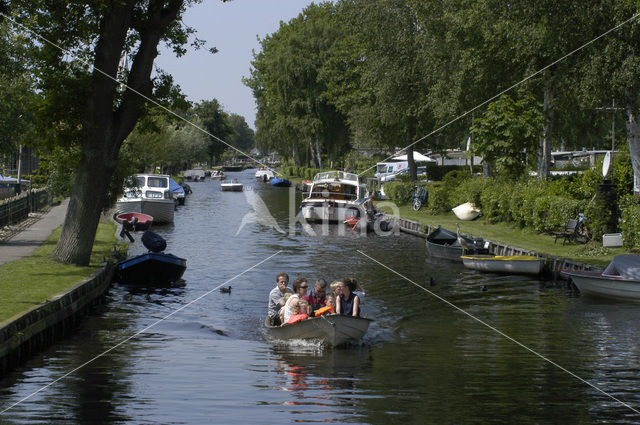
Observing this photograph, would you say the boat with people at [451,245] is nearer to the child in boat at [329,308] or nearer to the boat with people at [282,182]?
the child in boat at [329,308]

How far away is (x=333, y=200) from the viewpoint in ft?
154

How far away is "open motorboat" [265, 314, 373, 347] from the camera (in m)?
16.8

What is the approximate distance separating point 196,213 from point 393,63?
59.0ft

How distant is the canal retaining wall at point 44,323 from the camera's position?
48.7ft

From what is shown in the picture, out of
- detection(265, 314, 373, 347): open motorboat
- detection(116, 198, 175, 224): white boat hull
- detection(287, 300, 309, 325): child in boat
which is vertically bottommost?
detection(265, 314, 373, 347): open motorboat

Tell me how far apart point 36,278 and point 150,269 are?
5.66 m

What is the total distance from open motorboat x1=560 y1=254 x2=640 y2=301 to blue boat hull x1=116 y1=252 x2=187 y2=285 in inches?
513

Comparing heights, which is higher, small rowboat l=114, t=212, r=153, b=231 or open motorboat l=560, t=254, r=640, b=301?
small rowboat l=114, t=212, r=153, b=231

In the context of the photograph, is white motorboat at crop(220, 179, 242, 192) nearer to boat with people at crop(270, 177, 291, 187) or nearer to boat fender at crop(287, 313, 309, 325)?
boat with people at crop(270, 177, 291, 187)

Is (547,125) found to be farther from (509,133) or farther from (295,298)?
(295,298)

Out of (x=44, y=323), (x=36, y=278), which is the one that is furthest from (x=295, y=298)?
(x=36, y=278)

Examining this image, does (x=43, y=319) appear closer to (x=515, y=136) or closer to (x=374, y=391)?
(x=374, y=391)

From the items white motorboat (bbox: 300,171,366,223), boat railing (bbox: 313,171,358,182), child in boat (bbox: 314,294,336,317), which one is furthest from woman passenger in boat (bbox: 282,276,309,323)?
boat railing (bbox: 313,171,358,182)

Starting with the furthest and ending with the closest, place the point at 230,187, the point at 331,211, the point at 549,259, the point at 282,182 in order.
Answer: the point at 282,182 < the point at 230,187 < the point at 331,211 < the point at 549,259
